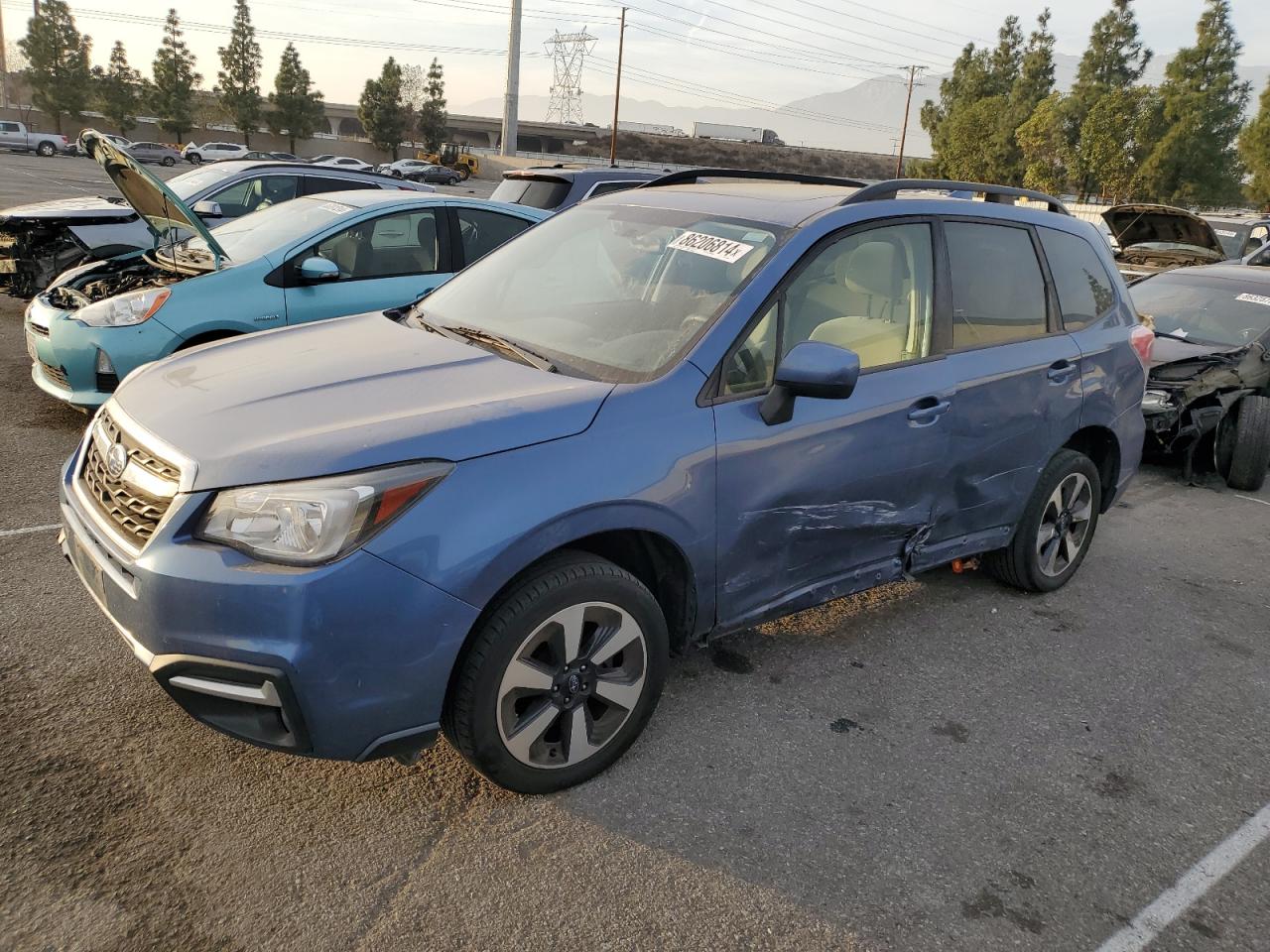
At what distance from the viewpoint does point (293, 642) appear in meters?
2.18

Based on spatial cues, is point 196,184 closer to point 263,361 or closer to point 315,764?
point 263,361

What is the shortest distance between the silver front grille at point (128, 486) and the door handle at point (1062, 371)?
3.40 m

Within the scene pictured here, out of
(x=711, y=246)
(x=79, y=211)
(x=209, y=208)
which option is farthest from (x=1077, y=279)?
(x=209, y=208)

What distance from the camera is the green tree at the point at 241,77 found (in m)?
74.7

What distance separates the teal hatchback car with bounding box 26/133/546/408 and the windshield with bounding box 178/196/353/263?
0.05ft

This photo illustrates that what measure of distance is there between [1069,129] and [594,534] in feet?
166

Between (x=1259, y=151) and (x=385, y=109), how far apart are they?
6301 cm


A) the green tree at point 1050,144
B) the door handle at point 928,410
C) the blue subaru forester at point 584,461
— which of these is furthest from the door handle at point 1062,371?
the green tree at point 1050,144

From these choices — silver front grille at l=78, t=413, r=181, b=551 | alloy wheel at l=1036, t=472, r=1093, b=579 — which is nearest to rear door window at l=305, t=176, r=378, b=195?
silver front grille at l=78, t=413, r=181, b=551

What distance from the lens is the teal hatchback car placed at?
541cm

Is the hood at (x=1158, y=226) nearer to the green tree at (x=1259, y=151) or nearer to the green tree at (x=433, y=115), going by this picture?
the green tree at (x=1259, y=151)

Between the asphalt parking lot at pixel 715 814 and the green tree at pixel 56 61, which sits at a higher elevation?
the green tree at pixel 56 61

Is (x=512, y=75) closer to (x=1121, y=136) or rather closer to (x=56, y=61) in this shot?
(x=1121, y=136)

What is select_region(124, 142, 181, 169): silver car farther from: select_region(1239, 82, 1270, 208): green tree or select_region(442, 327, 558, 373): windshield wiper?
select_region(442, 327, 558, 373): windshield wiper
